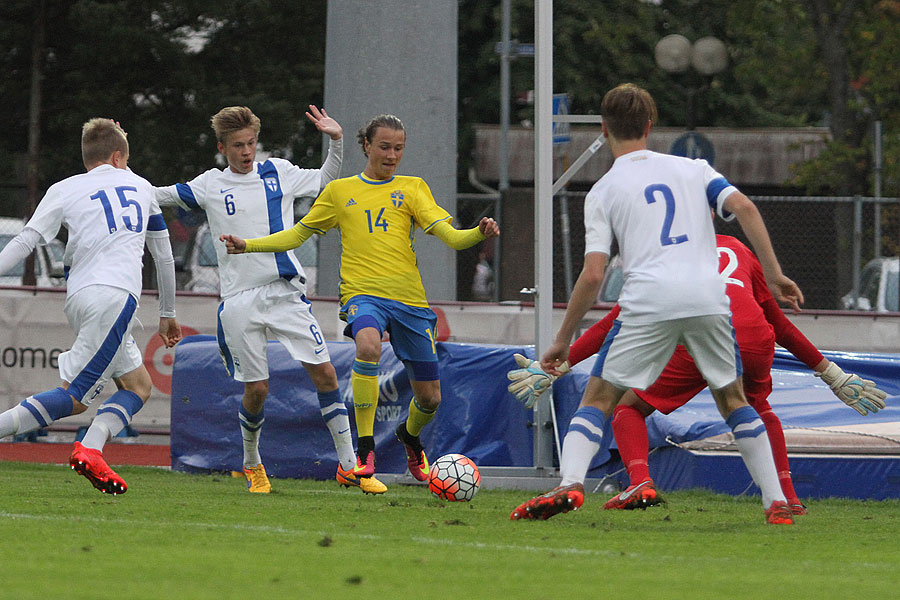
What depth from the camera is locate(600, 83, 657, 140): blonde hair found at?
21.7 feet

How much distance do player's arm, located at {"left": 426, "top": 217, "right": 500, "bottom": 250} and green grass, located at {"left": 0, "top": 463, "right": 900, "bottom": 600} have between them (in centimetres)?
141

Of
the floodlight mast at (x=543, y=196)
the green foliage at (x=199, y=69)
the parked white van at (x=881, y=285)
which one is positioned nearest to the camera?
the floodlight mast at (x=543, y=196)

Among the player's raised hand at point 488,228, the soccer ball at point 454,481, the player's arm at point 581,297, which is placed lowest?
the soccer ball at point 454,481

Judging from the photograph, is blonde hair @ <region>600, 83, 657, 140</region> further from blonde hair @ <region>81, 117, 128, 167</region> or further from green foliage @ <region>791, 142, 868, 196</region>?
green foliage @ <region>791, 142, 868, 196</region>

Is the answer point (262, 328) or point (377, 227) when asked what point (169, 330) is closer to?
point (262, 328)

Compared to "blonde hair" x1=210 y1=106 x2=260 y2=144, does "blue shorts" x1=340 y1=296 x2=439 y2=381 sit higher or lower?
lower

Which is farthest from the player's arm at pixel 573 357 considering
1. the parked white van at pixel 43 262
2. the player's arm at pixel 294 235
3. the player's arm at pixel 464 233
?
the parked white van at pixel 43 262

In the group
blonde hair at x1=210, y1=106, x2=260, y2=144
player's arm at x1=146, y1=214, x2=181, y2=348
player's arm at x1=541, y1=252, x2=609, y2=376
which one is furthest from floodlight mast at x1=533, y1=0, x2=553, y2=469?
player's arm at x1=541, y1=252, x2=609, y2=376

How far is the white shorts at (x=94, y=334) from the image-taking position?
7699 mm

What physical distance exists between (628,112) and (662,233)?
23.5 inches

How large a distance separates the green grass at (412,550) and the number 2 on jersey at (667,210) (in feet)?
4.13

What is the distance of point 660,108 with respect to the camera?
31.8m

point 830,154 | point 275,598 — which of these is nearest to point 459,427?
point 275,598

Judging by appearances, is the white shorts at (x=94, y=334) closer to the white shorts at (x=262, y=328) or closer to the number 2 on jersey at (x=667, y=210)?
the white shorts at (x=262, y=328)
